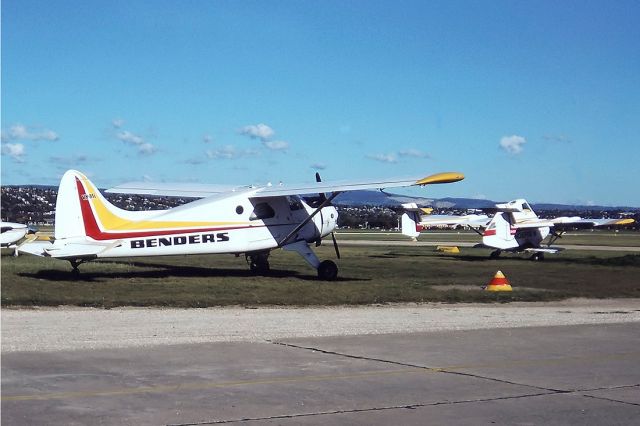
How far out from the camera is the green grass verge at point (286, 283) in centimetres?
1925

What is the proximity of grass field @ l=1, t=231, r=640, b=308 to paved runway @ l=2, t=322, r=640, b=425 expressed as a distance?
6.66 m

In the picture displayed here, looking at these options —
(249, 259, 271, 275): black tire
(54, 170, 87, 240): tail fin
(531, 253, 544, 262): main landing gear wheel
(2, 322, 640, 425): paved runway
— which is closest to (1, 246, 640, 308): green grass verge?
(249, 259, 271, 275): black tire

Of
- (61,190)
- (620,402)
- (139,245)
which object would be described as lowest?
(620,402)

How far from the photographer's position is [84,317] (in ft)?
50.9

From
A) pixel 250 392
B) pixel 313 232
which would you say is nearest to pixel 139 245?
pixel 313 232

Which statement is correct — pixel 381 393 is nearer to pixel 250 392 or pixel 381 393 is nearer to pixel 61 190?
pixel 250 392

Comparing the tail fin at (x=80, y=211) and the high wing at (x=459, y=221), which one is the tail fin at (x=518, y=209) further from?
the tail fin at (x=80, y=211)

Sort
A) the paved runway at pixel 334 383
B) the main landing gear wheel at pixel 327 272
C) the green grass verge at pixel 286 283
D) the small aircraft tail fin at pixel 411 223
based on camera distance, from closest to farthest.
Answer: the paved runway at pixel 334 383 → the green grass verge at pixel 286 283 → the main landing gear wheel at pixel 327 272 → the small aircraft tail fin at pixel 411 223

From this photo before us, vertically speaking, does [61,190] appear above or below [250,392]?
above

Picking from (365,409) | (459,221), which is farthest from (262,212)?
(459,221)

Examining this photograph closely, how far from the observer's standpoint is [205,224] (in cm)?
2514

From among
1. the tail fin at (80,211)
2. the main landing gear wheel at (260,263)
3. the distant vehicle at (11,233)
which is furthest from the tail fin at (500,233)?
the tail fin at (80,211)

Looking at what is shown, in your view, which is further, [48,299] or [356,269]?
[356,269]

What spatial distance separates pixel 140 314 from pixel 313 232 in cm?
1200
